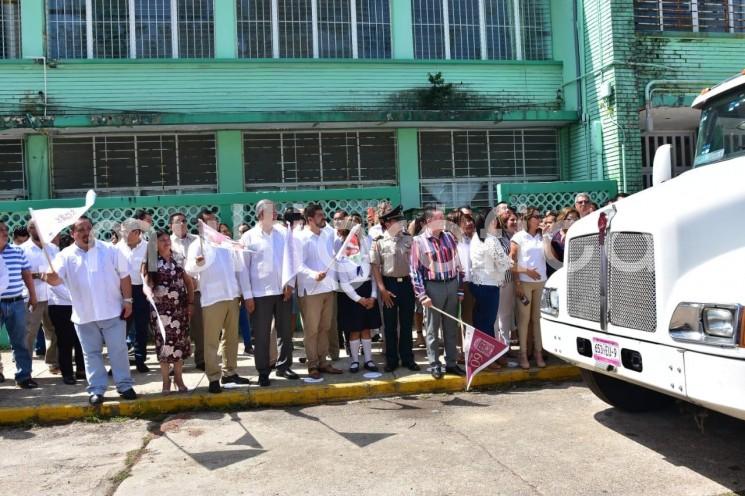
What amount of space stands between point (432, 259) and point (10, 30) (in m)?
10.7

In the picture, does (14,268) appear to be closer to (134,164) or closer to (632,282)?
(134,164)

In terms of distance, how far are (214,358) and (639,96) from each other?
9835 millimetres

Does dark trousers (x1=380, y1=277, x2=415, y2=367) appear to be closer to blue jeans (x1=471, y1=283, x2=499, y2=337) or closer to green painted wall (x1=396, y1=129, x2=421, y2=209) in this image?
blue jeans (x1=471, y1=283, x2=499, y2=337)

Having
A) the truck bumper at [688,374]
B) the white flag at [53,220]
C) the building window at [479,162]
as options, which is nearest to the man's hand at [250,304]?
the white flag at [53,220]

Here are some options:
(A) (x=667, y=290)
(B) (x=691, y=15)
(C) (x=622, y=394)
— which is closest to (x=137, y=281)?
(C) (x=622, y=394)

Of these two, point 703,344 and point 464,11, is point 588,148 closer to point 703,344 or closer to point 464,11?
point 464,11

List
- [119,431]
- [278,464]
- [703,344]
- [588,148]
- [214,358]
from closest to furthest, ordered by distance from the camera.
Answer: [703,344] < [278,464] < [119,431] < [214,358] < [588,148]

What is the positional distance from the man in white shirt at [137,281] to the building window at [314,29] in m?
6.47

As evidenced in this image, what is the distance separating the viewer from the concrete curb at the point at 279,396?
667 cm

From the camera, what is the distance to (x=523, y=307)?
7.77m

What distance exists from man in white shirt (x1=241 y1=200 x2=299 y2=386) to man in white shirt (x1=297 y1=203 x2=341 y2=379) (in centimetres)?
21

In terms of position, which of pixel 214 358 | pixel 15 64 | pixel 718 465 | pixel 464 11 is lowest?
pixel 718 465

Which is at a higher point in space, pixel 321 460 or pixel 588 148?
pixel 588 148

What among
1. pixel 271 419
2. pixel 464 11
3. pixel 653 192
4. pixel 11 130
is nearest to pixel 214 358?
pixel 271 419
